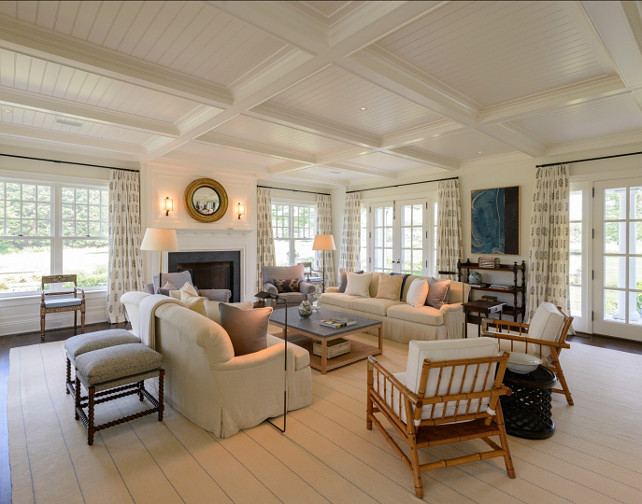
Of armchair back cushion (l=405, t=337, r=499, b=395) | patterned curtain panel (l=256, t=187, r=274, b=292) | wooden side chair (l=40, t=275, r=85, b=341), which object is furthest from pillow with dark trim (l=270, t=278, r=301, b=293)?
armchair back cushion (l=405, t=337, r=499, b=395)

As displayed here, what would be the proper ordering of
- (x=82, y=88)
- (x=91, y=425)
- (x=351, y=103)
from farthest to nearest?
1. (x=351, y=103)
2. (x=82, y=88)
3. (x=91, y=425)

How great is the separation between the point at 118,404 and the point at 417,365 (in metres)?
2.73

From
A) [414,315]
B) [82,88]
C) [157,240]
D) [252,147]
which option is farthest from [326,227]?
[82,88]

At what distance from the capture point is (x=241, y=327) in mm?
2926

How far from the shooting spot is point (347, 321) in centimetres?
447

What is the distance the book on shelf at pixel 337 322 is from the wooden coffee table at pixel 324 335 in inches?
1.9


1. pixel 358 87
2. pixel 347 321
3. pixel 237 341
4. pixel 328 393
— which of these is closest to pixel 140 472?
pixel 237 341

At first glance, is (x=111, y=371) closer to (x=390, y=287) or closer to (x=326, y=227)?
(x=390, y=287)

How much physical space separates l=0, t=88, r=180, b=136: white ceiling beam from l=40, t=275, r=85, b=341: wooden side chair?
8.62 ft

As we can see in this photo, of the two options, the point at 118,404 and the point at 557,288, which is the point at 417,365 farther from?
the point at 557,288

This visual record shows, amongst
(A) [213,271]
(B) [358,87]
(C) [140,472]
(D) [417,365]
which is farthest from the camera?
(A) [213,271]

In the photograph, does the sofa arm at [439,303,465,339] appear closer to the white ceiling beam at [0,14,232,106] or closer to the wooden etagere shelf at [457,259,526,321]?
the wooden etagere shelf at [457,259,526,321]

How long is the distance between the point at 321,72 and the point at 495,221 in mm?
4533

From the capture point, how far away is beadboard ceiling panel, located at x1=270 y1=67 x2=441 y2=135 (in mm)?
3328
